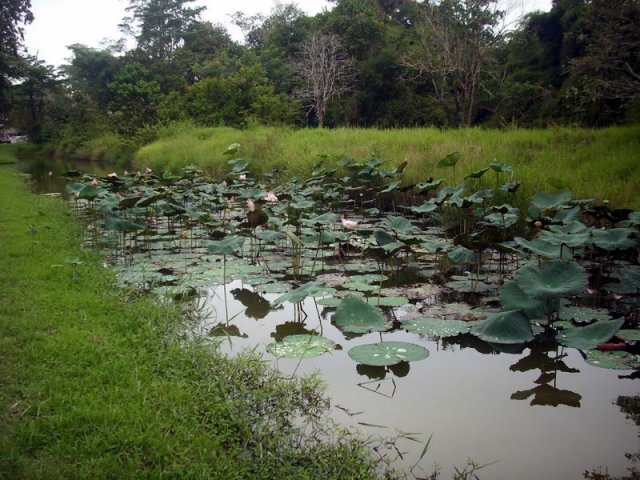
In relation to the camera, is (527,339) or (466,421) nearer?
(466,421)

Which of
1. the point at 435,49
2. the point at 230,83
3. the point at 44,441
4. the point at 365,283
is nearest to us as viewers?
the point at 44,441

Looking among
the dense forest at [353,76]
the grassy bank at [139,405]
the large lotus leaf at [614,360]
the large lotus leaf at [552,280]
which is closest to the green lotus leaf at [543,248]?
the large lotus leaf at [552,280]

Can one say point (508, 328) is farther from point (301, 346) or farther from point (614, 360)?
point (301, 346)

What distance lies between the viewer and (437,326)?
9.78 ft

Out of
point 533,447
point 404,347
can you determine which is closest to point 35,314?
point 404,347

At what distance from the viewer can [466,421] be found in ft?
7.07

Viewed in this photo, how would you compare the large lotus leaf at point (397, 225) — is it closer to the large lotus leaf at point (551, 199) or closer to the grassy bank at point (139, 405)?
the large lotus leaf at point (551, 199)

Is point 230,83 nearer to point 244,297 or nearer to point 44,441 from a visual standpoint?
point 244,297

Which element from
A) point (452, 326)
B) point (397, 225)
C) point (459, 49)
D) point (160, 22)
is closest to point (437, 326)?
point (452, 326)

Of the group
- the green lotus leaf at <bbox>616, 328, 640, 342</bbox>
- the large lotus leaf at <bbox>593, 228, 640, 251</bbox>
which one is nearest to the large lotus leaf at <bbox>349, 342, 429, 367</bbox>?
the green lotus leaf at <bbox>616, 328, 640, 342</bbox>

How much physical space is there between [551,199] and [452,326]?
195cm

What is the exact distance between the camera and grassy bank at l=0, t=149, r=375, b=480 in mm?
1698

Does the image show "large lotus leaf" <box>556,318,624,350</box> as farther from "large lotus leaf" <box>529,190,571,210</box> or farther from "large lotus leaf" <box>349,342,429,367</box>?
"large lotus leaf" <box>529,190,571,210</box>

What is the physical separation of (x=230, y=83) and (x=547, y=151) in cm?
1373
